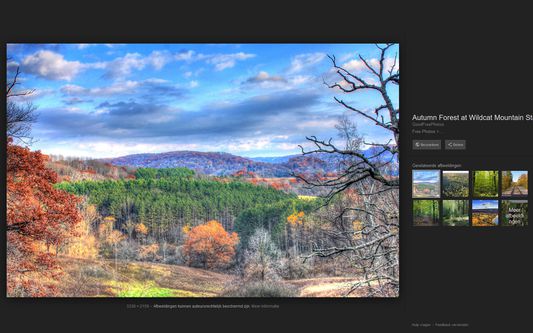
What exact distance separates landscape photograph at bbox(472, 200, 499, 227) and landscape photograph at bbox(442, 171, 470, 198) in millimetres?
218

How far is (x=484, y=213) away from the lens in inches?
243

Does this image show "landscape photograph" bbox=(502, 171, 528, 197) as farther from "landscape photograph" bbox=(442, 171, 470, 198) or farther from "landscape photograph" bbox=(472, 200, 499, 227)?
"landscape photograph" bbox=(442, 171, 470, 198)

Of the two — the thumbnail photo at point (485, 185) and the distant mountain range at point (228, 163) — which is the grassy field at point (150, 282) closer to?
the distant mountain range at point (228, 163)

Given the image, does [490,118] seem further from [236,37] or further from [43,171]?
[43,171]

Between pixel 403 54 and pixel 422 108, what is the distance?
0.87m

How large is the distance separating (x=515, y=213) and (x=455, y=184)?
3.24ft

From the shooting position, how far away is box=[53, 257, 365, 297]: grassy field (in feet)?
23.4

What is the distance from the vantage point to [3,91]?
22.8 ft

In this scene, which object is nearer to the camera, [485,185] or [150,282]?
[485,185]

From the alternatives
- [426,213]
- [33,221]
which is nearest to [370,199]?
[426,213]

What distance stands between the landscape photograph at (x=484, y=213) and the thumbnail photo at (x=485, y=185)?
99mm

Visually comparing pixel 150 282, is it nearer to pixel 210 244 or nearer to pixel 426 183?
pixel 210 244

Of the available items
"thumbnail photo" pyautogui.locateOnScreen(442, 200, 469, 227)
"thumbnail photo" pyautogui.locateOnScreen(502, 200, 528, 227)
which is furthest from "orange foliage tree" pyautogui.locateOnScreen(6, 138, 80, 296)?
"thumbnail photo" pyautogui.locateOnScreen(502, 200, 528, 227)

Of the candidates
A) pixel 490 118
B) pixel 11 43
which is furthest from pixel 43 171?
pixel 490 118
